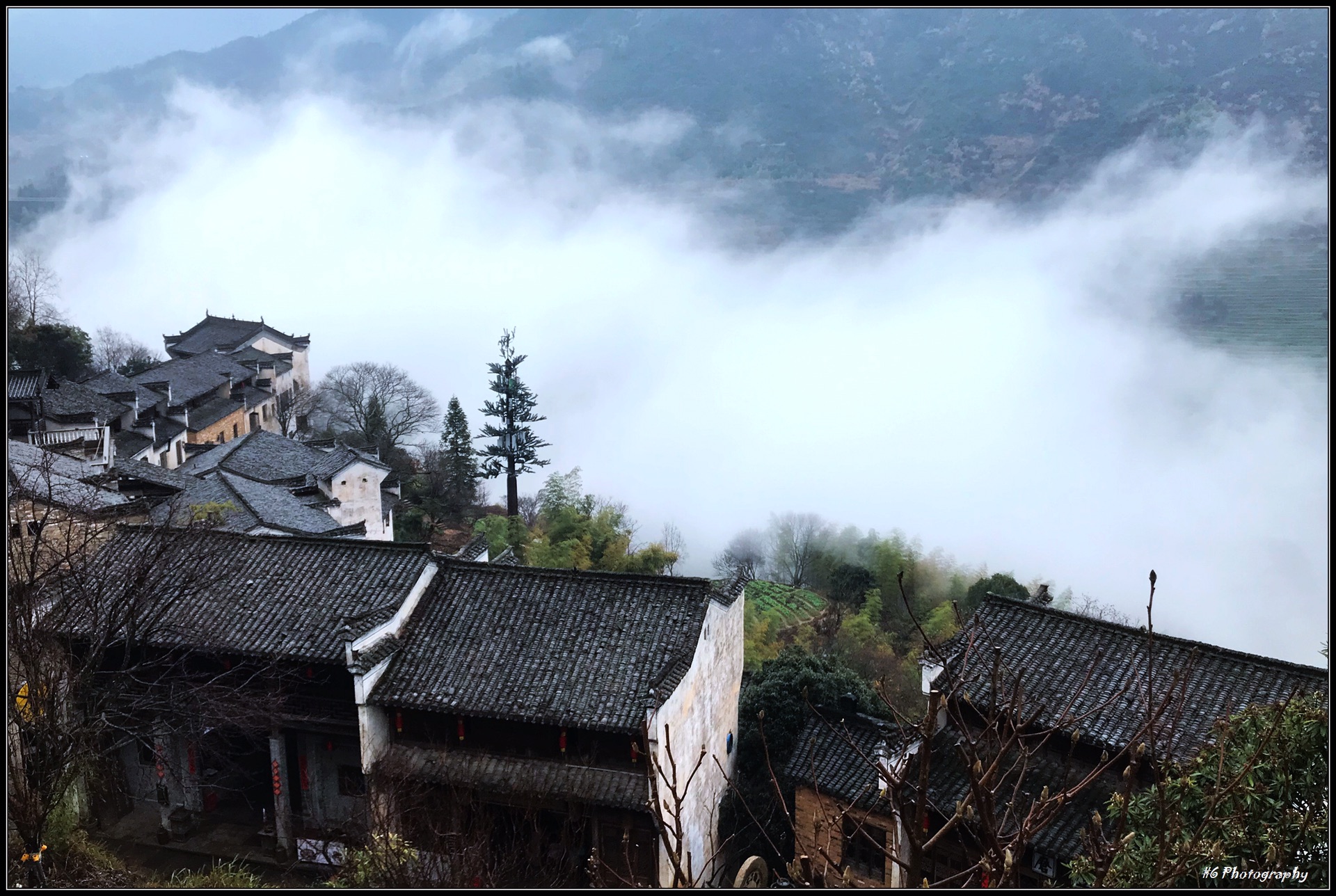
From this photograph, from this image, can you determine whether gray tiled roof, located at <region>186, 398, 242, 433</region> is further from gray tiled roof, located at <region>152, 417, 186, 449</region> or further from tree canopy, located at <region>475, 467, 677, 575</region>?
tree canopy, located at <region>475, 467, 677, 575</region>

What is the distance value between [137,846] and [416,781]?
198 inches

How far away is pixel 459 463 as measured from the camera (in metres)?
40.8

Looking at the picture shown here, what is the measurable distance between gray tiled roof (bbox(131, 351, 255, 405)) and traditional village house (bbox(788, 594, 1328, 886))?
1409 inches

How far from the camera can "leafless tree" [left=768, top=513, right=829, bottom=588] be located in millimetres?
42031

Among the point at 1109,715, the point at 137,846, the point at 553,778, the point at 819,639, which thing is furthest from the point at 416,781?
the point at 819,639

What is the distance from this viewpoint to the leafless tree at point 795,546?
4203 centimetres

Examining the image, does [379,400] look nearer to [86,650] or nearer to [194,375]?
[194,375]

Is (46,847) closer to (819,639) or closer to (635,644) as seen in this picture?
(635,644)

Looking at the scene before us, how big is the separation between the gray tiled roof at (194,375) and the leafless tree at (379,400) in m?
4.07

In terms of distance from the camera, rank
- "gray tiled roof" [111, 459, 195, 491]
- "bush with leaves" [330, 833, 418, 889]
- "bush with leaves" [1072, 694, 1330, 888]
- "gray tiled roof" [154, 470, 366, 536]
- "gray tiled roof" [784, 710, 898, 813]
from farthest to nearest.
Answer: "gray tiled roof" [111, 459, 195, 491], "gray tiled roof" [154, 470, 366, 536], "gray tiled roof" [784, 710, 898, 813], "bush with leaves" [330, 833, 418, 889], "bush with leaves" [1072, 694, 1330, 888]

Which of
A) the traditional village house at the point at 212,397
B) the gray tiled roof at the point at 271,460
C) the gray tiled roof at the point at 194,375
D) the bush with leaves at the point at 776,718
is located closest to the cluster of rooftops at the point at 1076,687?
the bush with leaves at the point at 776,718

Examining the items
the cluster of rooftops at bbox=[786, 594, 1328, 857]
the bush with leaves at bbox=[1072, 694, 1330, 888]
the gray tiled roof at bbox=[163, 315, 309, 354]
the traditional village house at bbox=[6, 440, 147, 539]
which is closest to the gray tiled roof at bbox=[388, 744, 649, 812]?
the cluster of rooftops at bbox=[786, 594, 1328, 857]

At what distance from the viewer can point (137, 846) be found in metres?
16.0

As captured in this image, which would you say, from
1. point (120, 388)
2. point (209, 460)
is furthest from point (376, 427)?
point (209, 460)
